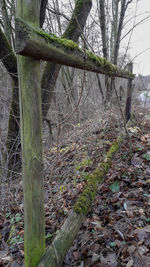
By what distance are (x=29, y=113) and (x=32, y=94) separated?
145 millimetres

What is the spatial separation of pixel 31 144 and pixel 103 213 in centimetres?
157

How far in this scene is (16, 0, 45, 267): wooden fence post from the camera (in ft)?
4.09

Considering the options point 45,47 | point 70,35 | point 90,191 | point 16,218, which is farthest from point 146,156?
point 70,35

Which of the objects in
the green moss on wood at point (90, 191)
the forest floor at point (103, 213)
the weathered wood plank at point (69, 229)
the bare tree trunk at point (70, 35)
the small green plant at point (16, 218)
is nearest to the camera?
the weathered wood plank at point (69, 229)

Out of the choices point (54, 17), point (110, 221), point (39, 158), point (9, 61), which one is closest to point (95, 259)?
point (110, 221)

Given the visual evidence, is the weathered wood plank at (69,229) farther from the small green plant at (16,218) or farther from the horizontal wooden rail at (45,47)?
the horizontal wooden rail at (45,47)

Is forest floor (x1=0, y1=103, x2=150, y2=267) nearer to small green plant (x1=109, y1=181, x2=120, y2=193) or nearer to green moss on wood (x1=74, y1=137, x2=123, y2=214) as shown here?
small green plant (x1=109, y1=181, x2=120, y2=193)

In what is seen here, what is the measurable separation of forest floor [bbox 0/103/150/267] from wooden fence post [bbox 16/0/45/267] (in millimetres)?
505

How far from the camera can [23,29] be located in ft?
3.64

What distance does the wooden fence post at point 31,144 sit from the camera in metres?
1.25

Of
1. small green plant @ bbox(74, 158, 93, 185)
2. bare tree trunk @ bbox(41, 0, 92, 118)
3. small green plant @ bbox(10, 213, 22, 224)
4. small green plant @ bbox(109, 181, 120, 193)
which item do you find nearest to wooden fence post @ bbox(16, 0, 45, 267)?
small green plant @ bbox(10, 213, 22, 224)

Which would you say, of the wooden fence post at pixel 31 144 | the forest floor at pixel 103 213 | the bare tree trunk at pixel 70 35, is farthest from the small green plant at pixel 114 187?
the bare tree trunk at pixel 70 35

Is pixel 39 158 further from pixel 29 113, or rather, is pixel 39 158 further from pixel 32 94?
pixel 32 94

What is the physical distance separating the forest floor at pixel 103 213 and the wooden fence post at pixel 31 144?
0.51 meters
